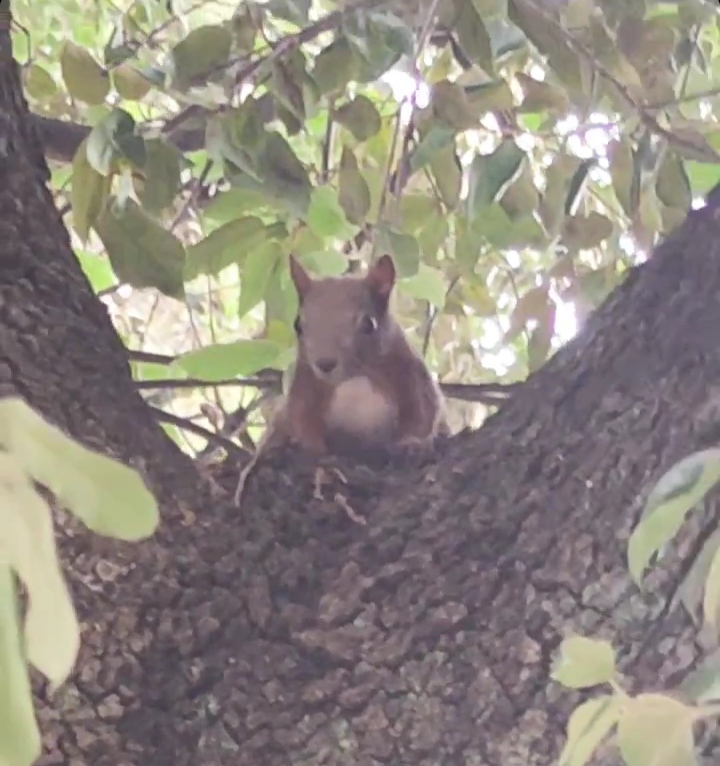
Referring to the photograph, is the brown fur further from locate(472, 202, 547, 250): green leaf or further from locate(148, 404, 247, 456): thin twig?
locate(472, 202, 547, 250): green leaf

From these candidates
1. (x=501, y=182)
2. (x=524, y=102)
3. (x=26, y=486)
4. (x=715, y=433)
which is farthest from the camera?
(x=524, y=102)

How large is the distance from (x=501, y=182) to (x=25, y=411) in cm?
85

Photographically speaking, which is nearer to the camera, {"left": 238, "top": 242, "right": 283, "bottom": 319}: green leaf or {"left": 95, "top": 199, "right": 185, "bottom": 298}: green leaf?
{"left": 95, "top": 199, "right": 185, "bottom": 298}: green leaf

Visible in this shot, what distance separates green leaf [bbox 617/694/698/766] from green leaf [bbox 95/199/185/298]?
0.69 m

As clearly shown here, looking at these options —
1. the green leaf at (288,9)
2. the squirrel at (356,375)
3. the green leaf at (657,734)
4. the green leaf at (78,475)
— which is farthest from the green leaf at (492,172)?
the green leaf at (78,475)

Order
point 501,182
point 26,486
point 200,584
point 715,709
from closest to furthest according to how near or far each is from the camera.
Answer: point 26,486
point 715,709
point 200,584
point 501,182

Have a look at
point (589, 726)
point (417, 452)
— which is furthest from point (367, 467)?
point (589, 726)

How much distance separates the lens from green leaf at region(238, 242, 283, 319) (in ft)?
4.49

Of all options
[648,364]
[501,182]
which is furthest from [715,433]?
[501,182]

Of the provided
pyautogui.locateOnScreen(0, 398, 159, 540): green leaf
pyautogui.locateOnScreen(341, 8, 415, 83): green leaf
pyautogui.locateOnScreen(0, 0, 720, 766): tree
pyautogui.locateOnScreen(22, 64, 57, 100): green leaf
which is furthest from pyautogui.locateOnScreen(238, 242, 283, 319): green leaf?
pyautogui.locateOnScreen(0, 398, 159, 540): green leaf

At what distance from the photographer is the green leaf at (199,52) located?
1.24 metres

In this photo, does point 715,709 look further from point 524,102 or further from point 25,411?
point 524,102

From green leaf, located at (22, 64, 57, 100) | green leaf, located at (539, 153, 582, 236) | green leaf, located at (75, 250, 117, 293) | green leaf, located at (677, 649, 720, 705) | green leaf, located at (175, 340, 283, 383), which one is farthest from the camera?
green leaf, located at (75, 250, 117, 293)

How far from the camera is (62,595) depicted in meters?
0.43
